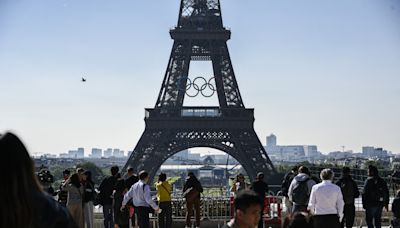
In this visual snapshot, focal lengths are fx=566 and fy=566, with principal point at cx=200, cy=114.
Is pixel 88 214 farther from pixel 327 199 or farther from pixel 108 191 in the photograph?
pixel 327 199

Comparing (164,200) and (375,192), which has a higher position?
(375,192)

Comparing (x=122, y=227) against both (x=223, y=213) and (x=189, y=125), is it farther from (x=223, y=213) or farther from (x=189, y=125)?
(x=189, y=125)

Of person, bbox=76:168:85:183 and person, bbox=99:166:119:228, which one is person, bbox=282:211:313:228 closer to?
person, bbox=76:168:85:183

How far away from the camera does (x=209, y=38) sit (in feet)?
146

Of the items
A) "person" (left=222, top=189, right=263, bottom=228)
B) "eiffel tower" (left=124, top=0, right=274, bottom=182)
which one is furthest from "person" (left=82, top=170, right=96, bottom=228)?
"eiffel tower" (left=124, top=0, right=274, bottom=182)

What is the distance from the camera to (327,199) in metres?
7.85

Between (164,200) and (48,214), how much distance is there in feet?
28.7

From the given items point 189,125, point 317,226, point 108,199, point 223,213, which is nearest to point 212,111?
point 189,125

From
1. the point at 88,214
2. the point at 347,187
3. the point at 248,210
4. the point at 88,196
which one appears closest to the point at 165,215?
the point at 88,214

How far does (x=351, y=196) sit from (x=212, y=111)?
34.8m

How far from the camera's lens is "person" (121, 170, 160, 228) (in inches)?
399

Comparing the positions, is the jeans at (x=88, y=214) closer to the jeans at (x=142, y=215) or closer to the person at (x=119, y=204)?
the person at (x=119, y=204)

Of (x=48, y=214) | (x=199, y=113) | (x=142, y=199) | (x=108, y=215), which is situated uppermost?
(x=199, y=113)

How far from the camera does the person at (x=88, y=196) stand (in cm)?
1042
